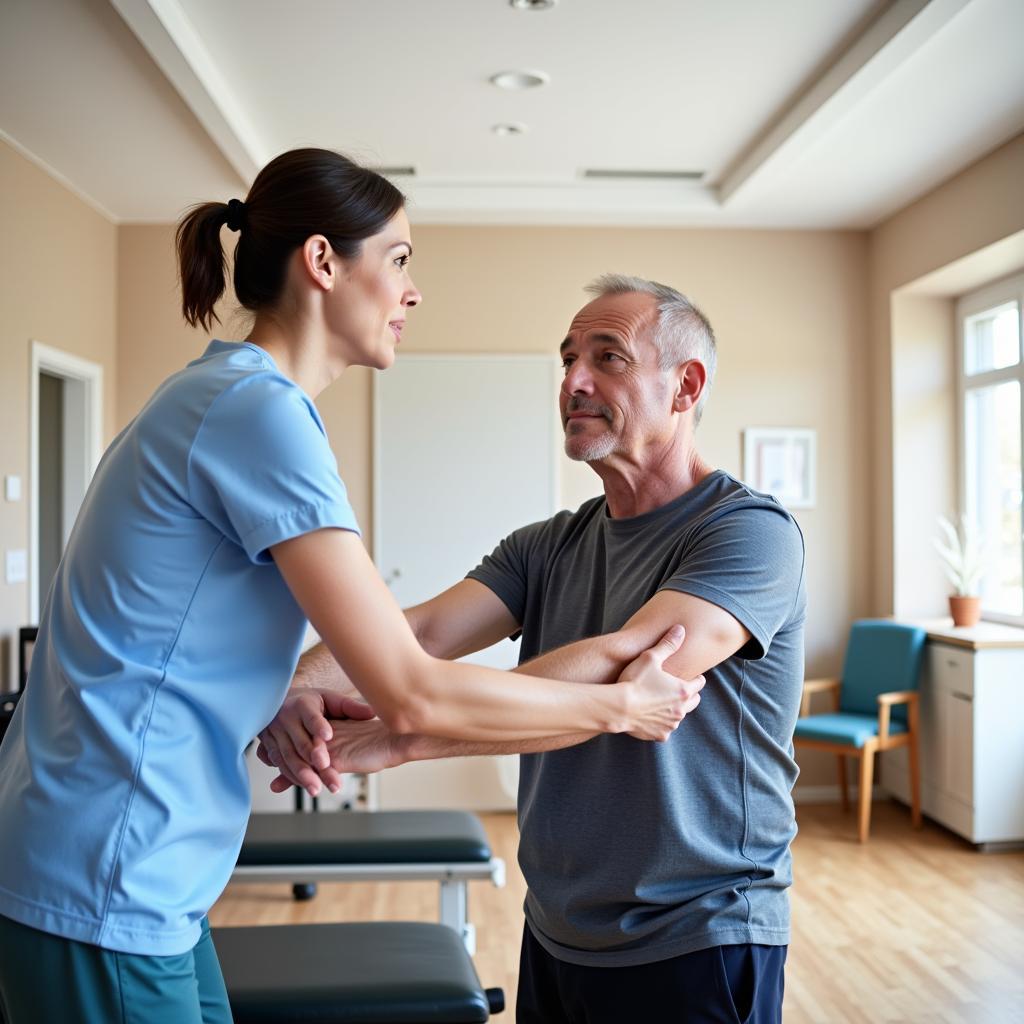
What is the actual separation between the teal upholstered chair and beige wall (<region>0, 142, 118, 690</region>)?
3.41 m

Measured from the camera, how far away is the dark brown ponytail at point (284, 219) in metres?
1.29

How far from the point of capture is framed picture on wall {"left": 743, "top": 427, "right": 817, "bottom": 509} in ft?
18.9

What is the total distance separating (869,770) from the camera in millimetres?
Result: 4934

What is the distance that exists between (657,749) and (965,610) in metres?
4.10

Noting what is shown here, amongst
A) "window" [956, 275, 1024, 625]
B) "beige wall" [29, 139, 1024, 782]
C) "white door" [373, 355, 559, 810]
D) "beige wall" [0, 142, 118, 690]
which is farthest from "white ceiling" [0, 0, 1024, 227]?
"white door" [373, 355, 559, 810]

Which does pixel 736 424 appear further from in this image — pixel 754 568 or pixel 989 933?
pixel 754 568

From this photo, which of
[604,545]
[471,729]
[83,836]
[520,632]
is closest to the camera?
[83,836]

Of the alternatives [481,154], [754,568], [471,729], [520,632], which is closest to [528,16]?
[481,154]

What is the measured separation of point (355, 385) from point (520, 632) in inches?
160

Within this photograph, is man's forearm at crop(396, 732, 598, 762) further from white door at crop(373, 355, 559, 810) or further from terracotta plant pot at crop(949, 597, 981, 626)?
white door at crop(373, 355, 559, 810)

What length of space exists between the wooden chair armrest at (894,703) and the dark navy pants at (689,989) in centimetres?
369

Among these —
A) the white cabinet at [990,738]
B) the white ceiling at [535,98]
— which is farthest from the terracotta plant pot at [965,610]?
the white ceiling at [535,98]

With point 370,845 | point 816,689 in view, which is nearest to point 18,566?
point 370,845

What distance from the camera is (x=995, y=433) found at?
5.41 metres
